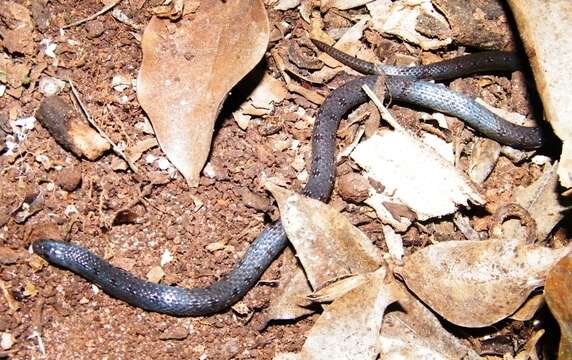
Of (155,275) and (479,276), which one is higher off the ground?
(479,276)

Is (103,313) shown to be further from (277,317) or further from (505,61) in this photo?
(505,61)

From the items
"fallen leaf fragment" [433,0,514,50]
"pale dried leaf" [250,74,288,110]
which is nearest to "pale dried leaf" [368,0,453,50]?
"fallen leaf fragment" [433,0,514,50]

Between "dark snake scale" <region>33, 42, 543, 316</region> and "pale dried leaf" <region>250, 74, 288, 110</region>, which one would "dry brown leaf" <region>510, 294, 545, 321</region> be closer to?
"dark snake scale" <region>33, 42, 543, 316</region>

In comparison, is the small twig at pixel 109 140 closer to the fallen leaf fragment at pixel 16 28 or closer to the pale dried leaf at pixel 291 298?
the fallen leaf fragment at pixel 16 28

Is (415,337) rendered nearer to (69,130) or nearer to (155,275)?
(155,275)

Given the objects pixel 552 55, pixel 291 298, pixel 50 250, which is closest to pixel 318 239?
pixel 291 298

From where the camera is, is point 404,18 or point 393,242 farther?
point 404,18

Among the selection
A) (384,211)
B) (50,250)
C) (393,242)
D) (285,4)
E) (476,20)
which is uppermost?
(476,20)

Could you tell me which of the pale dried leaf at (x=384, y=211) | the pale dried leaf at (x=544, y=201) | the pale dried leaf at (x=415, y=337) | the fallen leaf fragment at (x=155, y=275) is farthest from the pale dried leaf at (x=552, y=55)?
the fallen leaf fragment at (x=155, y=275)
